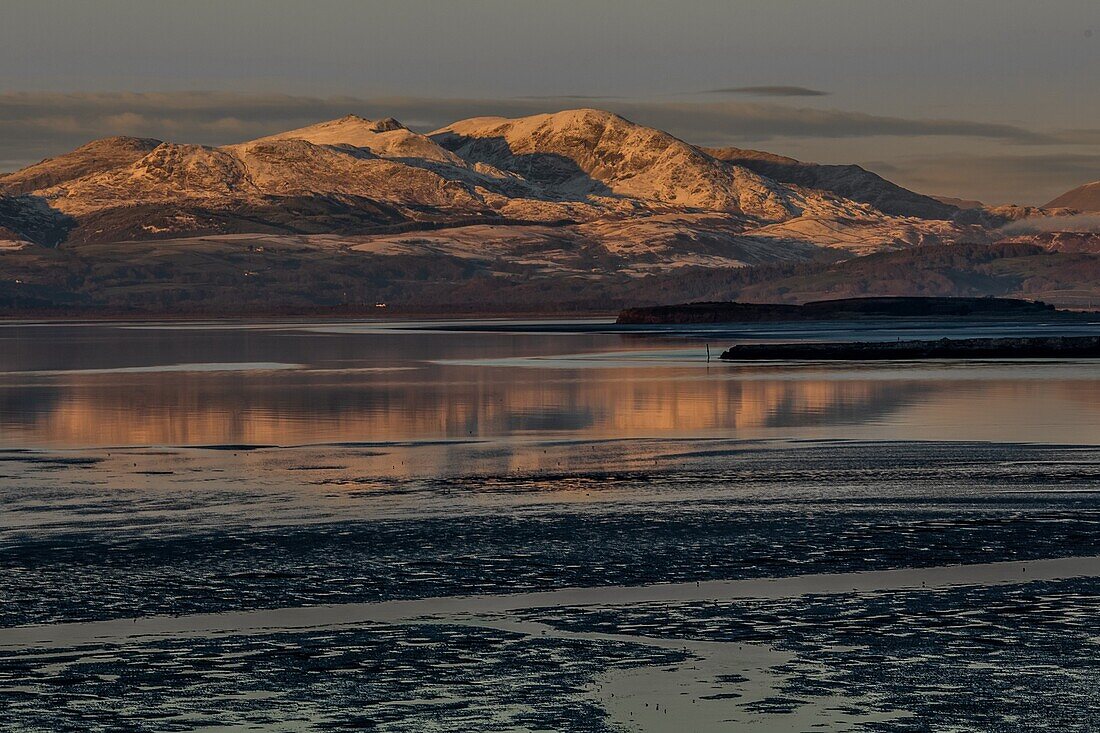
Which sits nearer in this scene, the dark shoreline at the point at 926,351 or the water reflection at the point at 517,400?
the water reflection at the point at 517,400

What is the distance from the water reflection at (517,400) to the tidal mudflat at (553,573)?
492mm

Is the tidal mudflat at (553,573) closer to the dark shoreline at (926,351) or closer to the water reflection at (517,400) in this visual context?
the water reflection at (517,400)

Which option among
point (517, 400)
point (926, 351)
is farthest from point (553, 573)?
point (926, 351)

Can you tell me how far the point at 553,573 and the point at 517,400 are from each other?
3638 centimetres

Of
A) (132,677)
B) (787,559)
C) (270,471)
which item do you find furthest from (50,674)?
(270,471)

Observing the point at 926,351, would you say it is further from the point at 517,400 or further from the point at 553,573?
the point at 553,573

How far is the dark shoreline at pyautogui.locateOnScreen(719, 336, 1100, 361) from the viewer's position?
9231 cm

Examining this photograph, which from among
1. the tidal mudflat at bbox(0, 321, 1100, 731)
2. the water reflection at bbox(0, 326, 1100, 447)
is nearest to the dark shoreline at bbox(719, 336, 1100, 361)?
the water reflection at bbox(0, 326, 1100, 447)

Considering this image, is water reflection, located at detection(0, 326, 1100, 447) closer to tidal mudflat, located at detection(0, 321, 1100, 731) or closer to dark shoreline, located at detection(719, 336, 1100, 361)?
tidal mudflat, located at detection(0, 321, 1100, 731)

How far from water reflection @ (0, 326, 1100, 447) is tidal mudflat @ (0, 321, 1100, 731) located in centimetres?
49

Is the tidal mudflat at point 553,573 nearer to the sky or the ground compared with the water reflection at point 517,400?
nearer to the sky

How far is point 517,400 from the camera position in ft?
192

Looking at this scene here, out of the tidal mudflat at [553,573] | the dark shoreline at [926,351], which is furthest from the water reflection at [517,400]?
the dark shoreline at [926,351]

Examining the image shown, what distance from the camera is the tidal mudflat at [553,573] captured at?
15547 mm
